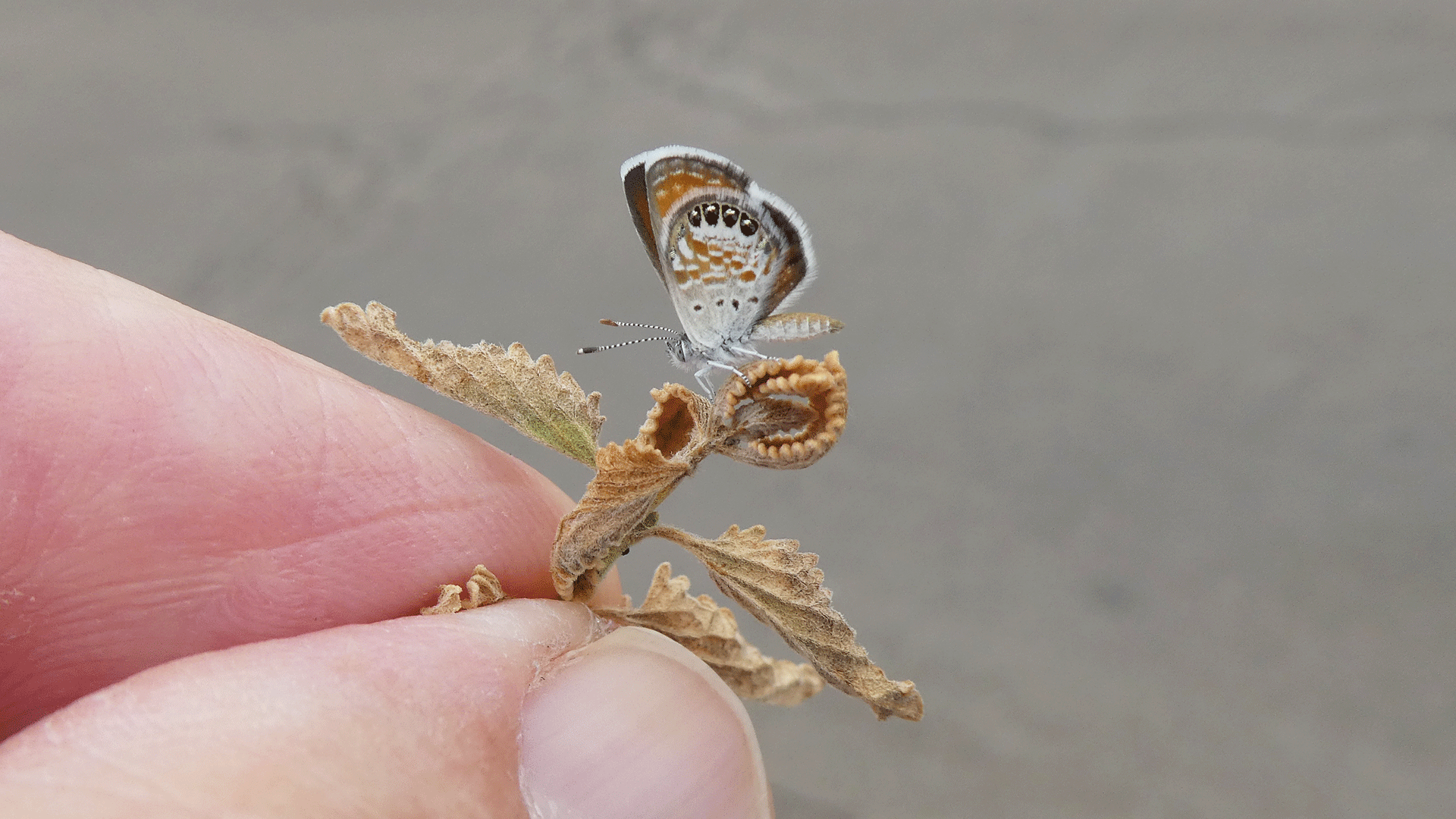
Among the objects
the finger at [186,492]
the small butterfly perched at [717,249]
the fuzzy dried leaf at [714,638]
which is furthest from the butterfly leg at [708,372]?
the finger at [186,492]

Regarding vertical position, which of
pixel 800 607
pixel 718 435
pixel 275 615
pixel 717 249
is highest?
pixel 717 249

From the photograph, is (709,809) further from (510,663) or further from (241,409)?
(241,409)

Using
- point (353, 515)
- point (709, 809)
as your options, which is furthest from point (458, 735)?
point (353, 515)

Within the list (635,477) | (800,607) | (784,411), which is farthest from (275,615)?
(784,411)

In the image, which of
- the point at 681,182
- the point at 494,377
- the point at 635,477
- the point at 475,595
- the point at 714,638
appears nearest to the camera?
the point at 635,477

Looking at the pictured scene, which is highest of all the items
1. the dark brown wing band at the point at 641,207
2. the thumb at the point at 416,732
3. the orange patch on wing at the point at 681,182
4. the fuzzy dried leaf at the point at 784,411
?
the orange patch on wing at the point at 681,182

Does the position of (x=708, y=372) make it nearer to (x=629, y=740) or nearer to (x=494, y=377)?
(x=494, y=377)

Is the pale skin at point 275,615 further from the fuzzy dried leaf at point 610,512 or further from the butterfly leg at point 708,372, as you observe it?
the butterfly leg at point 708,372
